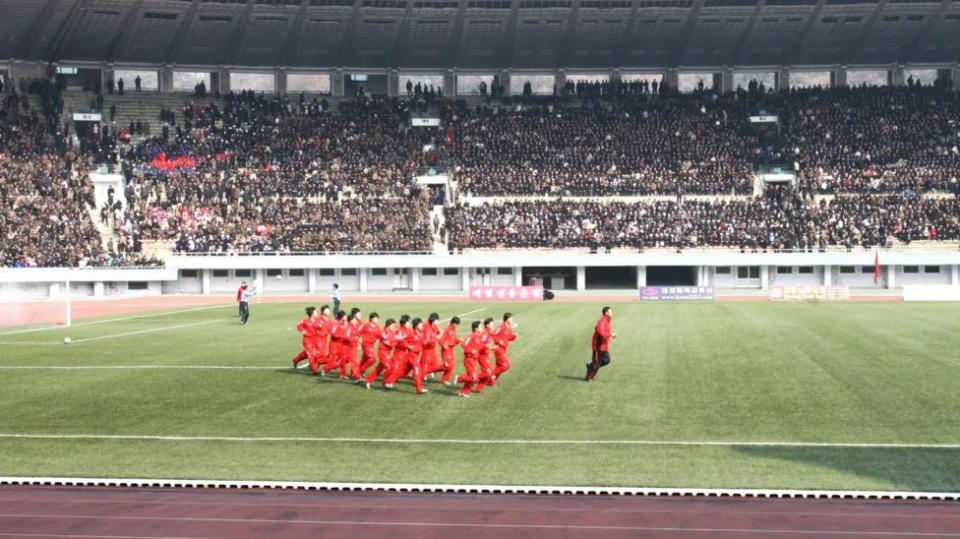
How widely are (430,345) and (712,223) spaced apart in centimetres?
5061

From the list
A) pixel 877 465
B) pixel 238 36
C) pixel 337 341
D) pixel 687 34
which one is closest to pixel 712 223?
pixel 687 34

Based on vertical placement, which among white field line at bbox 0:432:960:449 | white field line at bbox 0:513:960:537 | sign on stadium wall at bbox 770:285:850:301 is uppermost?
sign on stadium wall at bbox 770:285:850:301

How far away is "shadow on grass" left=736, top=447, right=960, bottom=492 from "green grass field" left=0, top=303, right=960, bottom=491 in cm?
5

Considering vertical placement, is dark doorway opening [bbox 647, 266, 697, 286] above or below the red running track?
above

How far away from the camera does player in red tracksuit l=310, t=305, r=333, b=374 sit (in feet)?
83.1

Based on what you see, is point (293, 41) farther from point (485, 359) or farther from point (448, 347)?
point (485, 359)

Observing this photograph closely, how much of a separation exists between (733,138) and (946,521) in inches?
2738

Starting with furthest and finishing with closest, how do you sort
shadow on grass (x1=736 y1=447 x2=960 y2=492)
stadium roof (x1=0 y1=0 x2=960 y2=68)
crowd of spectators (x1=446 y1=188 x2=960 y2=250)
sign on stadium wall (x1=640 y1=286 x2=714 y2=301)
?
stadium roof (x1=0 y1=0 x2=960 y2=68)
crowd of spectators (x1=446 y1=188 x2=960 y2=250)
sign on stadium wall (x1=640 y1=286 x2=714 y2=301)
shadow on grass (x1=736 y1=447 x2=960 y2=492)

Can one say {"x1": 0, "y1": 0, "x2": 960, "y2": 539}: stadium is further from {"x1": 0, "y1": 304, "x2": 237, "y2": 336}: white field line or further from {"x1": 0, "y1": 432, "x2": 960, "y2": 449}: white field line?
{"x1": 0, "y1": 304, "x2": 237, "y2": 336}: white field line

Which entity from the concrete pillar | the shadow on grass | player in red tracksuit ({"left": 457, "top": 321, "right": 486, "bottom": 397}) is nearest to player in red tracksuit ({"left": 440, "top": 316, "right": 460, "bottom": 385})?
player in red tracksuit ({"left": 457, "top": 321, "right": 486, "bottom": 397})

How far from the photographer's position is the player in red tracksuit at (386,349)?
23.0 meters

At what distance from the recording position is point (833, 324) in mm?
38719

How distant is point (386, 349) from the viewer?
934 inches

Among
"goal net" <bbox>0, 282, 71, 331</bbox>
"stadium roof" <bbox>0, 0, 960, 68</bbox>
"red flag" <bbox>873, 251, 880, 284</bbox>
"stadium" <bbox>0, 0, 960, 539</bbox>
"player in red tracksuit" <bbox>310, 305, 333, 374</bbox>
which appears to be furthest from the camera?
"stadium roof" <bbox>0, 0, 960, 68</bbox>
